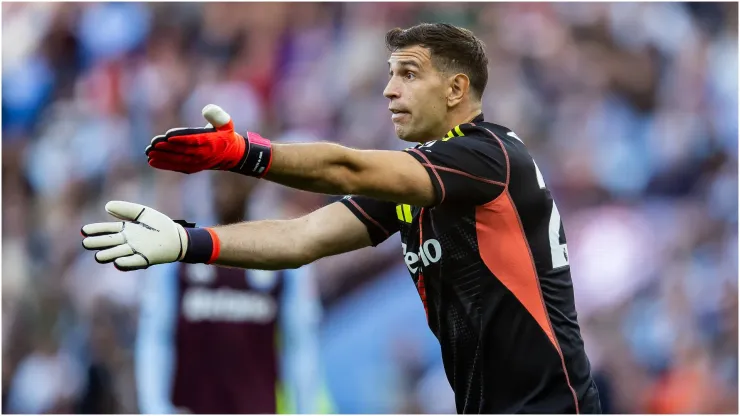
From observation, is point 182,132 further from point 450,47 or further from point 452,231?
point 450,47

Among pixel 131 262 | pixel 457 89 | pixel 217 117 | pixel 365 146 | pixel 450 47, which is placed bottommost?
pixel 131 262

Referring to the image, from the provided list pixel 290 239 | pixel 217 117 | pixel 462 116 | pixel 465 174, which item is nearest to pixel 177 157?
pixel 217 117

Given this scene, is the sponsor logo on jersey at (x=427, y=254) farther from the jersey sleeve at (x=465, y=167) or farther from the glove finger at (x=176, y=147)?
the glove finger at (x=176, y=147)

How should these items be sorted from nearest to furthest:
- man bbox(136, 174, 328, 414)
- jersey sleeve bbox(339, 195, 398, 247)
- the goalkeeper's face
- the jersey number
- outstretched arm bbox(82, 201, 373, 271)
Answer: outstretched arm bbox(82, 201, 373, 271) < the jersey number < the goalkeeper's face < jersey sleeve bbox(339, 195, 398, 247) < man bbox(136, 174, 328, 414)

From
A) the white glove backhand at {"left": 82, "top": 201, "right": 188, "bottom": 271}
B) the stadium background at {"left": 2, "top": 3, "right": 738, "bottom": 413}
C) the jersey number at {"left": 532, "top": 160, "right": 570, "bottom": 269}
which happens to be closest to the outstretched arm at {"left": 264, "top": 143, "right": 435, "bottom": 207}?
the white glove backhand at {"left": 82, "top": 201, "right": 188, "bottom": 271}

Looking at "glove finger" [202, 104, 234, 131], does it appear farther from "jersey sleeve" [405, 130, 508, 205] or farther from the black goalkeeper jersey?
the black goalkeeper jersey

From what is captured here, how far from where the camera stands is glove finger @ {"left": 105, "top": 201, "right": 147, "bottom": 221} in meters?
4.00

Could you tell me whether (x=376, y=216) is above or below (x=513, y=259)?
above

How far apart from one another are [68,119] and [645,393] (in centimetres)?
547

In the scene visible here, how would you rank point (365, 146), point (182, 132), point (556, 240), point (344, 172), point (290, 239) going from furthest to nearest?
1. point (365, 146)
2. point (290, 239)
3. point (556, 240)
4. point (344, 172)
5. point (182, 132)

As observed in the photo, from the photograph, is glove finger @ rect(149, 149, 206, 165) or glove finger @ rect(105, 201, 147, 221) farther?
glove finger @ rect(105, 201, 147, 221)

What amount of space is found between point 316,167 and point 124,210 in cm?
79

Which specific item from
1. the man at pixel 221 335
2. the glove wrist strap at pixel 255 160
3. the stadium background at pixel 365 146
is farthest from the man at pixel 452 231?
the stadium background at pixel 365 146

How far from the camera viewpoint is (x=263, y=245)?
4688mm
